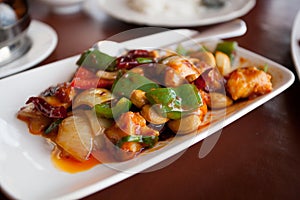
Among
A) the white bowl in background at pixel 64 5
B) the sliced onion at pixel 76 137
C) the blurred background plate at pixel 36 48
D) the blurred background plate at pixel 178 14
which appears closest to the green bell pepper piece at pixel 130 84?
the sliced onion at pixel 76 137

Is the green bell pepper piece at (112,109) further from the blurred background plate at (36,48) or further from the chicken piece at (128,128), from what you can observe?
the blurred background plate at (36,48)

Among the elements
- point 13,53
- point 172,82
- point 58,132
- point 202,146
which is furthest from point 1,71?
point 202,146

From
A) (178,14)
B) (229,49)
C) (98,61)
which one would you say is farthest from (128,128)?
(178,14)

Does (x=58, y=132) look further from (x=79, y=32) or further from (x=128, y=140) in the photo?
(x=79, y=32)

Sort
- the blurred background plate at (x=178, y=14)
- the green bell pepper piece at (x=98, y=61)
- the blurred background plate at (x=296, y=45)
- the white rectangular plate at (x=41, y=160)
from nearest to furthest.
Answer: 1. the white rectangular plate at (x=41, y=160)
2. the green bell pepper piece at (x=98, y=61)
3. the blurred background plate at (x=296, y=45)
4. the blurred background plate at (x=178, y=14)

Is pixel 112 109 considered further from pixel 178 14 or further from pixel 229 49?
pixel 178 14
